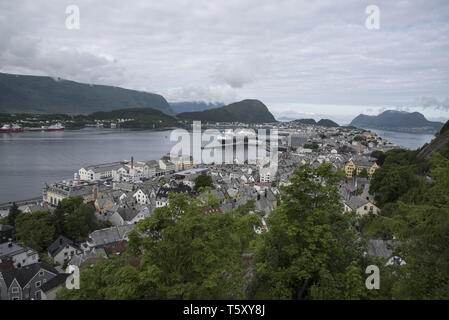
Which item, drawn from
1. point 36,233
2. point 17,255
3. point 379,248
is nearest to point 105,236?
point 36,233

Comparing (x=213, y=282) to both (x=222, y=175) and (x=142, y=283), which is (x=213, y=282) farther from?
(x=222, y=175)

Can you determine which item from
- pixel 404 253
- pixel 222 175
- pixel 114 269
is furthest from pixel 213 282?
pixel 222 175

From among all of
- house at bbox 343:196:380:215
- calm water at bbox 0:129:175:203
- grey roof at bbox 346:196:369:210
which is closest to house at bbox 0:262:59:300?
house at bbox 343:196:380:215

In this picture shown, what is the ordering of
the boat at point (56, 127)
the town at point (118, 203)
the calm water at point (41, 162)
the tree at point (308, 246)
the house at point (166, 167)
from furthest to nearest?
the boat at point (56, 127) → the house at point (166, 167) → the calm water at point (41, 162) → the town at point (118, 203) → the tree at point (308, 246)

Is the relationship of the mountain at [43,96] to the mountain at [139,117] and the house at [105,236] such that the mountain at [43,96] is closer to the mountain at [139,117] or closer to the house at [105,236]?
the mountain at [139,117]

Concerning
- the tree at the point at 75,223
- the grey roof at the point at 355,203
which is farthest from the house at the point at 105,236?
the grey roof at the point at 355,203

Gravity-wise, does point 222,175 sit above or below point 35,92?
below
